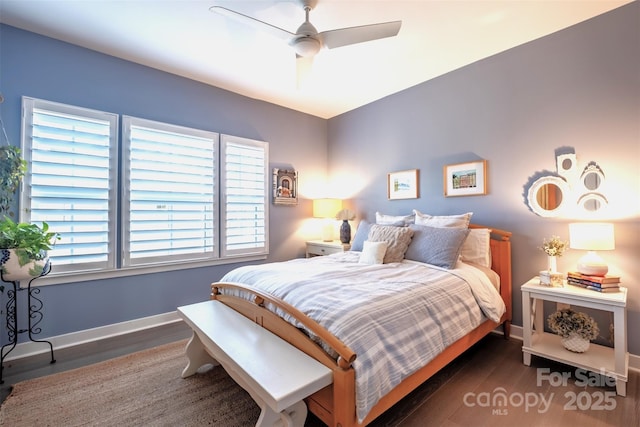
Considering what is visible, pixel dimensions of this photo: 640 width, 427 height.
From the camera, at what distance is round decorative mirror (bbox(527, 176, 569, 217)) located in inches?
96.0

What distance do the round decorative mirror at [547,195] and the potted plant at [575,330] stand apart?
0.87 meters

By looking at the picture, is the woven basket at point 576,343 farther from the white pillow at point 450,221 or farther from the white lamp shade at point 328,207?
the white lamp shade at point 328,207

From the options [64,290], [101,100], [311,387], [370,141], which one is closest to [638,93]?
[370,141]

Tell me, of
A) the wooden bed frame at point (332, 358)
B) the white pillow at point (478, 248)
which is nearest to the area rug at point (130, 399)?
the wooden bed frame at point (332, 358)

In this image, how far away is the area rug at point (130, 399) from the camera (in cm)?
165

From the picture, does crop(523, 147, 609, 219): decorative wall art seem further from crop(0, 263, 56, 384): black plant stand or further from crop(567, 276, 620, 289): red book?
crop(0, 263, 56, 384): black plant stand

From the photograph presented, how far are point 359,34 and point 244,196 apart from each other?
240 centimetres

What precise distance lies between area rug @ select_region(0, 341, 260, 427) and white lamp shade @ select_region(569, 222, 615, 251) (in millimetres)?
2566

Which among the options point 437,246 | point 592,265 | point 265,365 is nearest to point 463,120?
point 437,246

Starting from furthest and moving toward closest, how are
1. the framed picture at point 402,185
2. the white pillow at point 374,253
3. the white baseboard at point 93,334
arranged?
the framed picture at point 402,185 < the white pillow at point 374,253 < the white baseboard at point 93,334

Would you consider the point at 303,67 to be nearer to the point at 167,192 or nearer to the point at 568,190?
the point at 167,192

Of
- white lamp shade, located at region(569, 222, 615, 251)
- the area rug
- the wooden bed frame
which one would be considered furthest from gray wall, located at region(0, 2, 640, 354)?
the wooden bed frame

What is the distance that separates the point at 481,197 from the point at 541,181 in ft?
1.78

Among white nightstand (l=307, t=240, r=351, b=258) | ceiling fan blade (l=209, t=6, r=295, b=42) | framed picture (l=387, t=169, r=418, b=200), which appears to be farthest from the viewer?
white nightstand (l=307, t=240, r=351, b=258)
